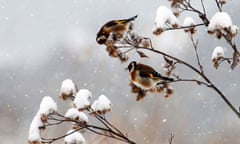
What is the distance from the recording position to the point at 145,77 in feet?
4.75

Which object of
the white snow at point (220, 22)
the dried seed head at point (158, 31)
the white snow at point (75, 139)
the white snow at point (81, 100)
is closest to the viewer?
the white snow at point (220, 22)

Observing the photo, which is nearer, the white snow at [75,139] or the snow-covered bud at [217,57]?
the snow-covered bud at [217,57]

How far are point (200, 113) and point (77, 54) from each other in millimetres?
2241

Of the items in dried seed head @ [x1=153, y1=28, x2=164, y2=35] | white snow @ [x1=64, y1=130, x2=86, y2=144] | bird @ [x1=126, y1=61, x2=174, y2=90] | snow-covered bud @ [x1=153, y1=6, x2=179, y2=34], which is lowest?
white snow @ [x1=64, y1=130, x2=86, y2=144]

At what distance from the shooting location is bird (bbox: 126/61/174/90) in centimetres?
143

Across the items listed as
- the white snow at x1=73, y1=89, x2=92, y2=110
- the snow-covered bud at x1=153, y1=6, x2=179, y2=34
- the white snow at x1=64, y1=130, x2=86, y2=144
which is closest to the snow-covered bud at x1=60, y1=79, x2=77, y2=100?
the white snow at x1=73, y1=89, x2=92, y2=110

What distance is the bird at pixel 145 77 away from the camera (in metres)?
1.43

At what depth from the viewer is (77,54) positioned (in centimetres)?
943

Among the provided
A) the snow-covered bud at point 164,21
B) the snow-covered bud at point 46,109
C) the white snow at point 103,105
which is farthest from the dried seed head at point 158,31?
the snow-covered bud at point 46,109

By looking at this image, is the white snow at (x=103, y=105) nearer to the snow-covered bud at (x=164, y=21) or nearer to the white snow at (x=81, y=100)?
the white snow at (x=81, y=100)

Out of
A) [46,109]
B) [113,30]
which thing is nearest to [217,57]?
[113,30]

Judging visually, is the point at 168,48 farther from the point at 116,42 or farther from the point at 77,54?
the point at 116,42

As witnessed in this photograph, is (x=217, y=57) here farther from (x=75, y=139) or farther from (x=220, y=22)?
(x=75, y=139)

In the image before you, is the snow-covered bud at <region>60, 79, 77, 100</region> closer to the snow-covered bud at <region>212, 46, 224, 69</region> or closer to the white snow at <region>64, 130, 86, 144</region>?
the white snow at <region>64, 130, 86, 144</region>
